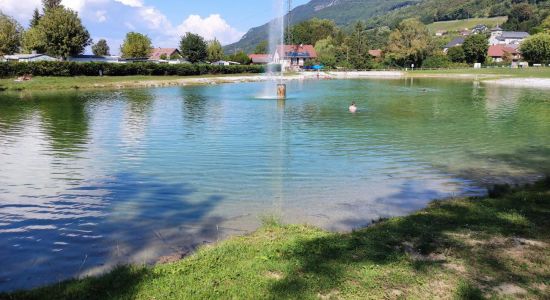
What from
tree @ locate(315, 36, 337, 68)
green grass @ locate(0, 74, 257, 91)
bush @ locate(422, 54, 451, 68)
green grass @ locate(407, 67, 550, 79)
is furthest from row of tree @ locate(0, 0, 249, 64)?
bush @ locate(422, 54, 451, 68)

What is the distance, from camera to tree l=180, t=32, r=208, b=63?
13062cm

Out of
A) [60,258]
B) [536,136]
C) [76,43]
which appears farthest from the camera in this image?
[76,43]

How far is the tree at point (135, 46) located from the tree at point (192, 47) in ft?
39.5

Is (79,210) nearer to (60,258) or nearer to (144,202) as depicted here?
(144,202)

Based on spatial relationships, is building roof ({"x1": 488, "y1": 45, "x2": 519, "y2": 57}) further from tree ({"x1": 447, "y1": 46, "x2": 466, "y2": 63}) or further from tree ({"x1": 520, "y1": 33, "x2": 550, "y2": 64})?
tree ({"x1": 447, "y1": 46, "x2": 466, "y2": 63})

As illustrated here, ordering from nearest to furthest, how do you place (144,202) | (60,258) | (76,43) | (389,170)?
(60,258) < (144,202) < (389,170) < (76,43)

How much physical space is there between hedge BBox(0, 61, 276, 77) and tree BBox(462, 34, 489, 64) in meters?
83.5

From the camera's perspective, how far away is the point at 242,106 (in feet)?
140

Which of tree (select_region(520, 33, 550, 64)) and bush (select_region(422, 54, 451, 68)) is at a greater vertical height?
tree (select_region(520, 33, 550, 64))

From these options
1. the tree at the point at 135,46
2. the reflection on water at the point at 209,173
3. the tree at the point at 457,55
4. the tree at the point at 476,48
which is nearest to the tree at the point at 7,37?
the tree at the point at 135,46

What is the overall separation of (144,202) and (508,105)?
38.9 metres

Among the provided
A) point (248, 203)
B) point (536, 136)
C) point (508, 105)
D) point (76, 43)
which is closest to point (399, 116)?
point (536, 136)

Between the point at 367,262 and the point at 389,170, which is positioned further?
the point at 389,170

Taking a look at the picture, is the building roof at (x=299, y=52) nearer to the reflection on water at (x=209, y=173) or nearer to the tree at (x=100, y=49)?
the tree at (x=100, y=49)
